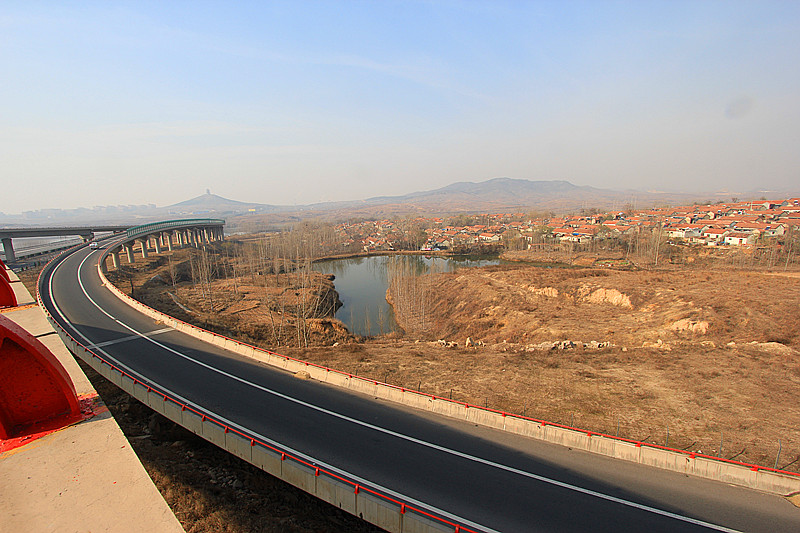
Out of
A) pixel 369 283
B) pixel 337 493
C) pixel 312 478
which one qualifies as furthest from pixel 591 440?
pixel 369 283

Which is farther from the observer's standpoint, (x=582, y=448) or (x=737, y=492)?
(x=582, y=448)

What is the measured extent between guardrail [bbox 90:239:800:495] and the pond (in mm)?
13084

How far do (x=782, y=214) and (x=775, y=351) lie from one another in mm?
80204

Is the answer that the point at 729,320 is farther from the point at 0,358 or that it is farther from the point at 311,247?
the point at 311,247

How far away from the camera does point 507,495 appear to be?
26.6 ft

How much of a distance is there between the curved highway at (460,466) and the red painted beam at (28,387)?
4.13m

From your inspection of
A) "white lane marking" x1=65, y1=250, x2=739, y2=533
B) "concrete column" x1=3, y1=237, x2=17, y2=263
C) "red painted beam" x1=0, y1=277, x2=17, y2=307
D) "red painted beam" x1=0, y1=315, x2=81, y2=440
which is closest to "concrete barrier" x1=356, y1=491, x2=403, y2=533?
"white lane marking" x1=65, y1=250, x2=739, y2=533

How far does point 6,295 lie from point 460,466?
23334mm

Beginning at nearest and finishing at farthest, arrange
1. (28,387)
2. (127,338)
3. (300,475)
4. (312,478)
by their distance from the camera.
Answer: (28,387) < (312,478) < (300,475) < (127,338)

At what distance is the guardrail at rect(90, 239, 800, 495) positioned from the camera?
323 inches

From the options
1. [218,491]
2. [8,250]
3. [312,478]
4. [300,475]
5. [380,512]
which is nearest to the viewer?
[380,512]

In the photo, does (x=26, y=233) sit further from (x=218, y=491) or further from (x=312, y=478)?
(x=312, y=478)

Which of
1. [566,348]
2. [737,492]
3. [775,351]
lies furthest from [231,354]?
[775,351]

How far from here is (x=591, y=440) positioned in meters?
9.62
